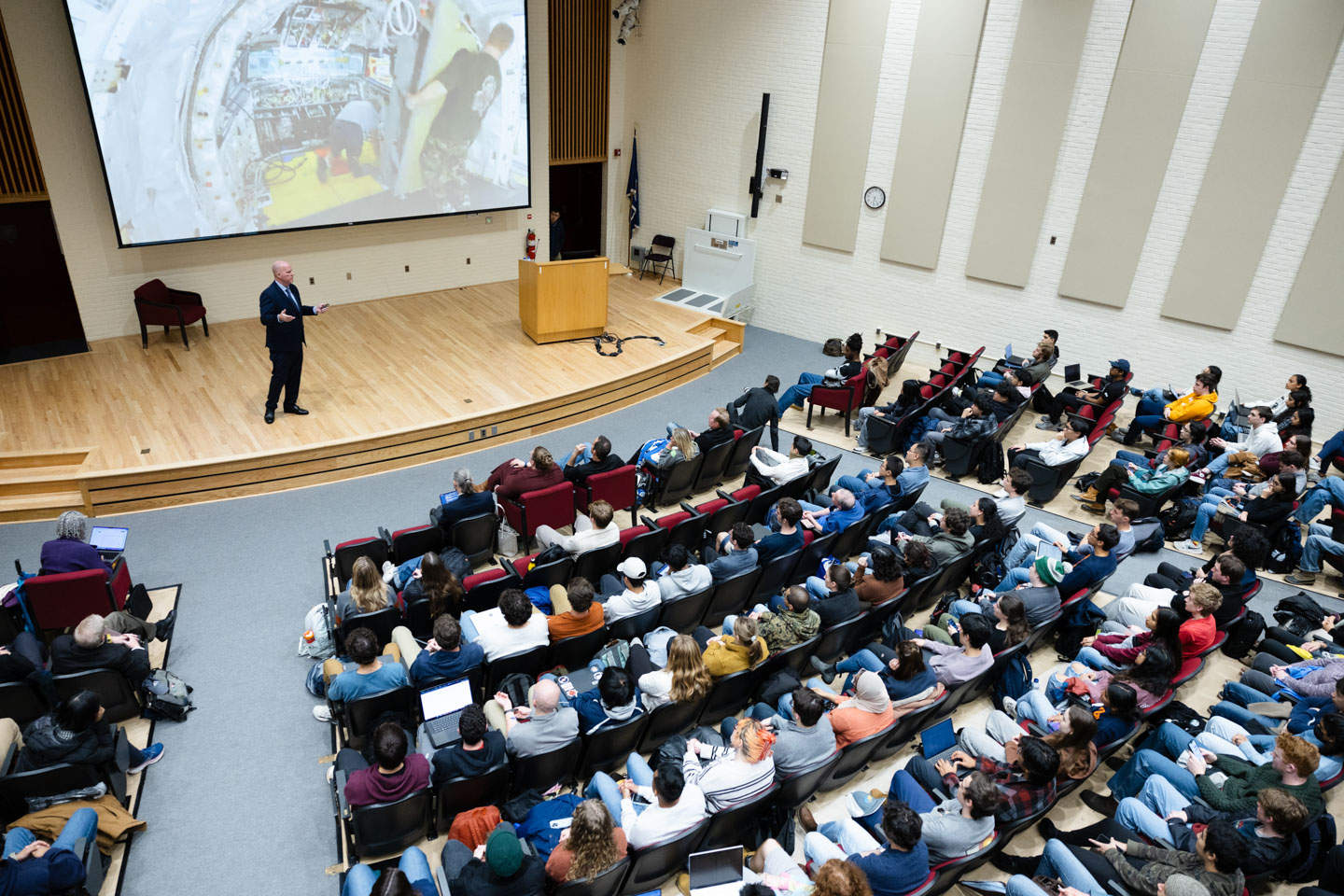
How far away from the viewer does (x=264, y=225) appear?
9.82 meters

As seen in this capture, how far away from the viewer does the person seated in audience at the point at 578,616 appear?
473 centimetres

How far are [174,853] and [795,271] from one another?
1035 cm

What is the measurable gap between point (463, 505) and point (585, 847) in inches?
127

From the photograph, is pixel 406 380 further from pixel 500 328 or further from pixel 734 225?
pixel 734 225

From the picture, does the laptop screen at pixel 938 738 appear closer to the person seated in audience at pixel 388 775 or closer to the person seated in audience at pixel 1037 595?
the person seated in audience at pixel 1037 595

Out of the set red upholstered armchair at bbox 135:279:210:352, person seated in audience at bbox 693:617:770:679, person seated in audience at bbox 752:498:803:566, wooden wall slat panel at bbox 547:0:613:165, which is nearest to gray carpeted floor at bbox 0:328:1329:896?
person seated in audience at bbox 693:617:770:679

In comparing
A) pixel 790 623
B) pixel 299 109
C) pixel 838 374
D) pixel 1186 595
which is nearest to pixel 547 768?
pixel 790 623

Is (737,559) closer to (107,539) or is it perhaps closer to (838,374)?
(107,539)

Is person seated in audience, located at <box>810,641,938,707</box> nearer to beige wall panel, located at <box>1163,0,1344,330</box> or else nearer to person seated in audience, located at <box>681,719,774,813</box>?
person seated in audience, located at <box>681,719,774,813</box>

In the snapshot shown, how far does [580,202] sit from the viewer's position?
1421cm

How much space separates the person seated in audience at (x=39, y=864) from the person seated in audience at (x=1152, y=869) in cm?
400

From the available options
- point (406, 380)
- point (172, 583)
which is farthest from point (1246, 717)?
point (406, 380)

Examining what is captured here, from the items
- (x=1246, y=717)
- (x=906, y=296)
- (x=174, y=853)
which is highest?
(x=906, y=296)

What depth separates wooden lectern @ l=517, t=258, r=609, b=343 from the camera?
10.0 m
